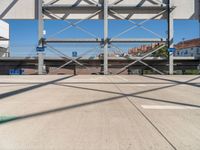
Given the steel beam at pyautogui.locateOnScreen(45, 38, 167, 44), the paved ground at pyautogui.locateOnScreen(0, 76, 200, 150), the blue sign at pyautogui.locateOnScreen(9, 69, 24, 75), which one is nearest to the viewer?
the paved ground at pyautogui.locateOnScreen(0, 76, 200, 150)

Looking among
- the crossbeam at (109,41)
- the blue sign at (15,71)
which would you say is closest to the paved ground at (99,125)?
the crossbeam at (109,41)

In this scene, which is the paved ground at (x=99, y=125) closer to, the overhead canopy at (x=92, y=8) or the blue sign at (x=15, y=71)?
the overhead canopy at (x=92, y=8)

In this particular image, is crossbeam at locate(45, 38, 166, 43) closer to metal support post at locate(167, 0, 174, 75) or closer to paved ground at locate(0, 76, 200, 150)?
→ metal support post at locate(167, 0, 174, 75)

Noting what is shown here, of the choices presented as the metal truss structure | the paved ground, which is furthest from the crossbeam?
the paved ground

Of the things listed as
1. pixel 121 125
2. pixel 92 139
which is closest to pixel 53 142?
pixel 92 139

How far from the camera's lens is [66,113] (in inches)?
248

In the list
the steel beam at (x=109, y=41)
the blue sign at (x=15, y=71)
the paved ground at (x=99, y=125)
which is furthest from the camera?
the blue sign at (x=15, y=71)

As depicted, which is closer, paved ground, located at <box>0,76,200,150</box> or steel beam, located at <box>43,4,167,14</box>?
paved ground, located at <box>0,76,200,150</box>

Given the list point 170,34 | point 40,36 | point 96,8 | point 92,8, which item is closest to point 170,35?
point 170,34

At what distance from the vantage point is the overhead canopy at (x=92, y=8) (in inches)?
963

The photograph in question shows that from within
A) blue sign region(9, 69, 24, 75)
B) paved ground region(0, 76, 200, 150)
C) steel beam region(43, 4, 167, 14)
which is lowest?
paved ground region(0, 76, 200, 150)

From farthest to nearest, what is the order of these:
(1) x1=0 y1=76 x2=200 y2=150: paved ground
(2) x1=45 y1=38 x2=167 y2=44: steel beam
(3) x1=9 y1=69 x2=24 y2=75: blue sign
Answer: (3) x1=9 y1=69 x2=24 y2=75: blue sign < (2) x1=45 y1=38 x2=167 y2=44: steel beam < (1) x1=0 y1=76 x2=200 y2=150: paved ground

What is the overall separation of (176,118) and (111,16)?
20.1 m

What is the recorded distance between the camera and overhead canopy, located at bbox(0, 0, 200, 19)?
24.5m
